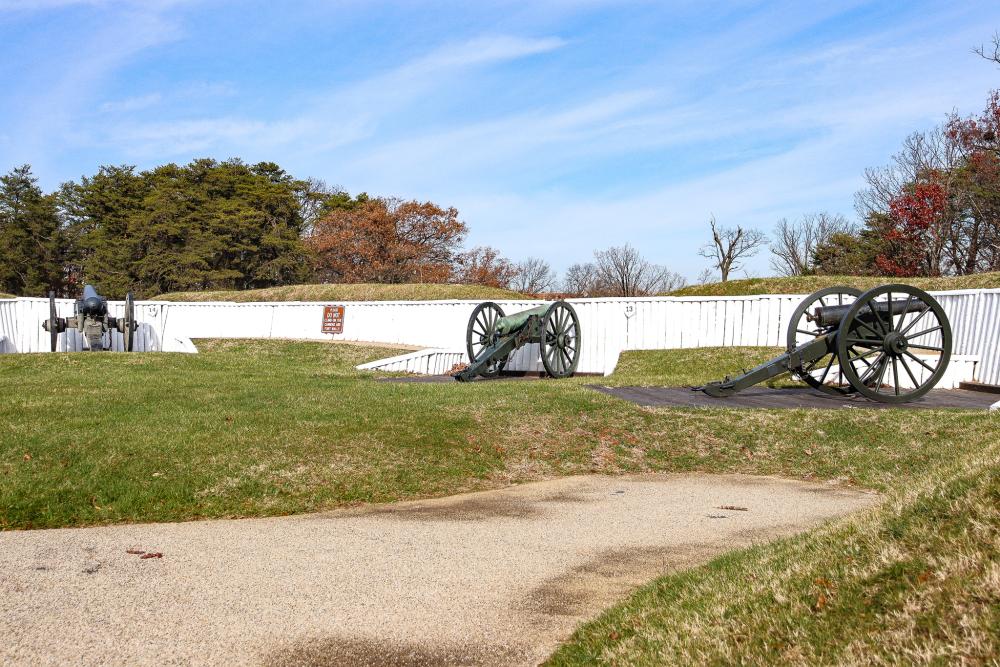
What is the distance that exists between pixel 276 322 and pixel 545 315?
15271 millimetres

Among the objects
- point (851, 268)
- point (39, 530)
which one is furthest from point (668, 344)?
point (851, 268)

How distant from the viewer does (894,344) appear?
14.5 m

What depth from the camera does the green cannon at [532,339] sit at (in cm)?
2019

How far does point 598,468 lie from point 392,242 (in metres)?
41.9

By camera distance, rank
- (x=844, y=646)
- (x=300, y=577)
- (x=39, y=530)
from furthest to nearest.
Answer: (x=39, y=530) < (x=300, y=577) < (x=844, y=646)

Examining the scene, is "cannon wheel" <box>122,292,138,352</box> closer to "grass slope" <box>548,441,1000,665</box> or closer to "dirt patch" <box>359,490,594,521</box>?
"dirt patch" <box>359,490,594,521</box>

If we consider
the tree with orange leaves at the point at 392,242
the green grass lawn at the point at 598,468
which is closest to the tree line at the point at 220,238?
the tree with orange leaves at the point at 392,242

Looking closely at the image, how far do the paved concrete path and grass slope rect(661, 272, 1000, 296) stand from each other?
18791 millimetres

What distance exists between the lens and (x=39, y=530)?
24.6 feet

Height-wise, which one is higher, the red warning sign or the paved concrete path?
the red warning sign

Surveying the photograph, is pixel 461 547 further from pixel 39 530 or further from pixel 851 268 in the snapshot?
pixel 851 268

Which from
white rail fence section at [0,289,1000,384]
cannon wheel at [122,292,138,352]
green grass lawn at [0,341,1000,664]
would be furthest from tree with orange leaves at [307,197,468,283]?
green grass lawn at [0,341,1000,664]

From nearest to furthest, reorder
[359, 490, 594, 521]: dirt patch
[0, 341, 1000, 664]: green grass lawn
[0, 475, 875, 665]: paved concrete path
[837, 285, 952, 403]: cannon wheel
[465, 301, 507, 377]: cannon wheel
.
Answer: [0, 341, 1000, 664]: green grass lawn
[0, 475, 875, 665]: paved concrete path
[359, 490, 594, 521]: dirt patch
[837, 285, 952, 403]: cannon wheel
[465, 301, 507, 377]: cannon wheel

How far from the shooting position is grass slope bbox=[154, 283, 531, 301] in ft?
123
